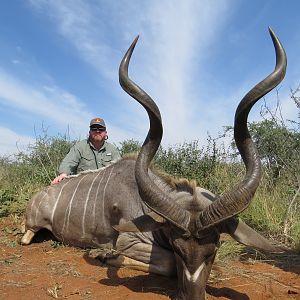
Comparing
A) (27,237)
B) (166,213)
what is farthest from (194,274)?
(27,237)

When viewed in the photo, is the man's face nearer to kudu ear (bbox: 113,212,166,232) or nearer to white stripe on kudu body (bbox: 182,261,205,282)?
kudu ear (bbox: 113,212,166,232)

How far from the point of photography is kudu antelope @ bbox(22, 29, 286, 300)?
3.08 meters

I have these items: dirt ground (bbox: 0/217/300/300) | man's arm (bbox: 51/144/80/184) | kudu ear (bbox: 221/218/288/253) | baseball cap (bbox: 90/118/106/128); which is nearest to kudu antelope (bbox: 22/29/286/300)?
kudu ear (bbox: 221/218/288/253)

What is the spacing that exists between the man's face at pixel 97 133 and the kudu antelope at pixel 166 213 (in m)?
1.21

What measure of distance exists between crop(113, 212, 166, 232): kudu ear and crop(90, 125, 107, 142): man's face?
2911mm

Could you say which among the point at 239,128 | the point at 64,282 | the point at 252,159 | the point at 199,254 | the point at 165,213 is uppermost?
the point at 239,128

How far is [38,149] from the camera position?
9352 mm

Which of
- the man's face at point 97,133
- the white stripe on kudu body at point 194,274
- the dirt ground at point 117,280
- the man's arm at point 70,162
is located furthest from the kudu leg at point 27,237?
the white stripe on kudu body at point 194,274

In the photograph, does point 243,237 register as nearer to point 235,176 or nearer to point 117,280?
point 117,280

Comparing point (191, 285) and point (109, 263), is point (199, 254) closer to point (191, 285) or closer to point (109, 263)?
point (191, 285)

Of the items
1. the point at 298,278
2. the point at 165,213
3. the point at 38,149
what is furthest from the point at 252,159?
the point at 38,149

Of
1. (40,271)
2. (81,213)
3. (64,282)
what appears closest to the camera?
(64,282)

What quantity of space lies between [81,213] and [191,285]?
92.6 inches

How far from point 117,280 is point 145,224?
0.65 metres
